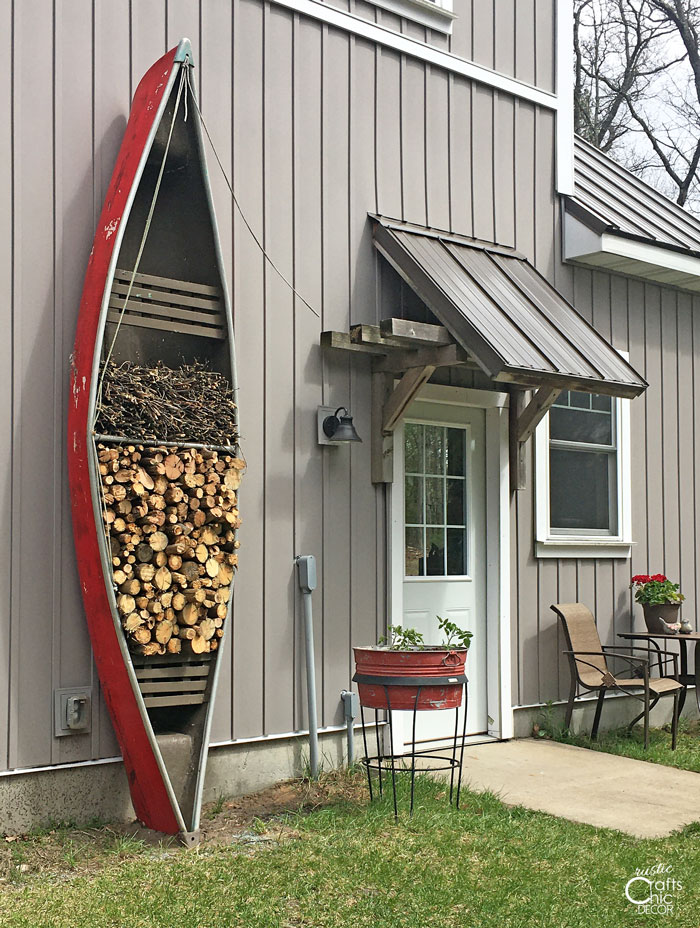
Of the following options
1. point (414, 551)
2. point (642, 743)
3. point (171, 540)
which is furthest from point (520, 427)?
point (171, 540)

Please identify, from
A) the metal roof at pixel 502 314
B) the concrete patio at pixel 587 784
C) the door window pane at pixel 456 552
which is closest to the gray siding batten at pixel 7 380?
the metal roof at pixel 502 314

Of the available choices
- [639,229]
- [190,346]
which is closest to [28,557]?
[190,346]

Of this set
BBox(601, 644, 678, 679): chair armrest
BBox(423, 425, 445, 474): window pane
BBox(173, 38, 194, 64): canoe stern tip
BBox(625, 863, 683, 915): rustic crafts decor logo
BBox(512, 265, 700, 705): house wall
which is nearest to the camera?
BBox(625, 863, 683, 915): rustic crafts decor logo

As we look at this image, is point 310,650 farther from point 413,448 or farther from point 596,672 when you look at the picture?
point 596,672

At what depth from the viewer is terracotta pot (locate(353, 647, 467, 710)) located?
4.87 m

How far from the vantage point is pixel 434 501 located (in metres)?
6.55

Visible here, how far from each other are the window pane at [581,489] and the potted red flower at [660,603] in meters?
0.46

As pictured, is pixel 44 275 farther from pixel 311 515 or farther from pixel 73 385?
pixel 311 515

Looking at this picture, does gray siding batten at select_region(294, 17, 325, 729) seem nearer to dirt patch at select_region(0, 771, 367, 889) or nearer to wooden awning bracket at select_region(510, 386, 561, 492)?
dirt patch at select_region(0, 771, 367, 889)

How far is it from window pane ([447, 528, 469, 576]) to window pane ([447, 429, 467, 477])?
364 millimetres

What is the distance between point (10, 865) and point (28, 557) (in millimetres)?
1255

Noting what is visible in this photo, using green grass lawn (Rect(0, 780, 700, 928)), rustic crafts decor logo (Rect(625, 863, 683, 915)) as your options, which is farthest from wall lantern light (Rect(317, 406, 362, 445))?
rustic crafts decor logo (Rect(625, 863, 683, 915))

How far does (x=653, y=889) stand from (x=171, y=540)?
245 centimetres

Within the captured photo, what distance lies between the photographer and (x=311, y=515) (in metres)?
5.76
